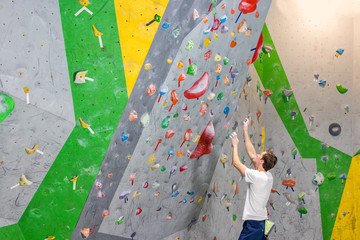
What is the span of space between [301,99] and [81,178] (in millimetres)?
2367

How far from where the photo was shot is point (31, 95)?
222cm

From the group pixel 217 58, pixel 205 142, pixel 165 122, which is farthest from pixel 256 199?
pixel 217 58

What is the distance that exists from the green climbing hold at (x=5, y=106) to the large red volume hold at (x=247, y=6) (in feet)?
→ 5.63

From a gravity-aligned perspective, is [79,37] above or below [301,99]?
above

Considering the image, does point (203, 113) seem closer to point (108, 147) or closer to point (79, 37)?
point (108, 147)

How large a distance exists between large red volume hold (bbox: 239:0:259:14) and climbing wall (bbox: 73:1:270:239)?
0.18 feet

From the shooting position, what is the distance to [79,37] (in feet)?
7.57

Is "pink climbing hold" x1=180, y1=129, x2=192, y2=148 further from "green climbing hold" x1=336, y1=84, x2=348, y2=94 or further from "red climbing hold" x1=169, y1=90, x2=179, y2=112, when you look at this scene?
"green climbing hold" x1=336, y1=84, x2=348, y2=94

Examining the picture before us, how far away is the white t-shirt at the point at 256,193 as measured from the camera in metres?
3.27

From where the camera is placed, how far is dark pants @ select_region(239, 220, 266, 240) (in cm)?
329

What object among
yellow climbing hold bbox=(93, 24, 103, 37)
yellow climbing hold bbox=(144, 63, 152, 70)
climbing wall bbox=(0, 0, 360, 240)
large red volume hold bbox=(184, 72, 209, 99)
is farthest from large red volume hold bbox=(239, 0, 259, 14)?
yellow climbing hold bbox=(93, 24, 103, 37)

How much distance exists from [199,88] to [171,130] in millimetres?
350

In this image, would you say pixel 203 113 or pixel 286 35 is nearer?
pixel 203 113

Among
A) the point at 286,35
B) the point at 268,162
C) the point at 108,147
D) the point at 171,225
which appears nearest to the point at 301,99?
the point at 286,35
